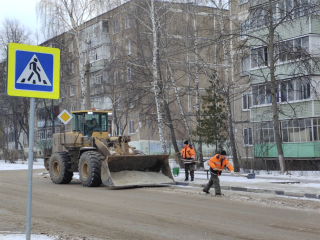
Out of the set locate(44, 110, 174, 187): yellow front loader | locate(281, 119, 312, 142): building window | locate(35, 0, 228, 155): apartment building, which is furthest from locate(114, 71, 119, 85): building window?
locate(44, 110, 174, 187): yellow front loader

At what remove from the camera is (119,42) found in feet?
122

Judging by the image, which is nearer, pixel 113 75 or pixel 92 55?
pixel 113 75

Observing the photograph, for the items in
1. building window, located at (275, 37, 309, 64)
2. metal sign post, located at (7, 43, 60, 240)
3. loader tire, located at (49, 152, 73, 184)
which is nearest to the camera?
metal sign post, located at (7, 43, 60, 240)

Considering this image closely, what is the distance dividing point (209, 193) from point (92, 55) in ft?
104

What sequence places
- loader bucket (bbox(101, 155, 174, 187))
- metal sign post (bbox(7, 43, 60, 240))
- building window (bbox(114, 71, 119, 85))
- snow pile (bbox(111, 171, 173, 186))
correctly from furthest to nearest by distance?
building window (bbox(114, 71, 119, 85)) → snow pile (bbox(111, 171, 173, 186)) → loader bucket (bbox(101, 155, 174, 187)) → metal sign post (bbox(7, 43, 60, 240))

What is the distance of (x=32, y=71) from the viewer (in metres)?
6.21

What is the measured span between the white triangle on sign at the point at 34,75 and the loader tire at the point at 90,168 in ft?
40.3

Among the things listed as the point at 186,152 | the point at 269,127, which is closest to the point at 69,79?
the point at 269,127

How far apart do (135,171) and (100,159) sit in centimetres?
139

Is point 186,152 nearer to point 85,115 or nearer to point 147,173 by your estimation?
point 147,173

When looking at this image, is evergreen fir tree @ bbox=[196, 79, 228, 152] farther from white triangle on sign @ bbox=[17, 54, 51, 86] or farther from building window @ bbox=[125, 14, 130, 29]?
white triangle on sign @ bbox=[17, 54, 51, 86]

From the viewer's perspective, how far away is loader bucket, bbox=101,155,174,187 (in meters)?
17.8

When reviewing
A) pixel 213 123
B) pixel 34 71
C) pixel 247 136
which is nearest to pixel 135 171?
pixel 213 123

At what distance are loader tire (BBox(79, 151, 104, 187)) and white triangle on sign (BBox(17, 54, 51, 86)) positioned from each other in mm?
12293
